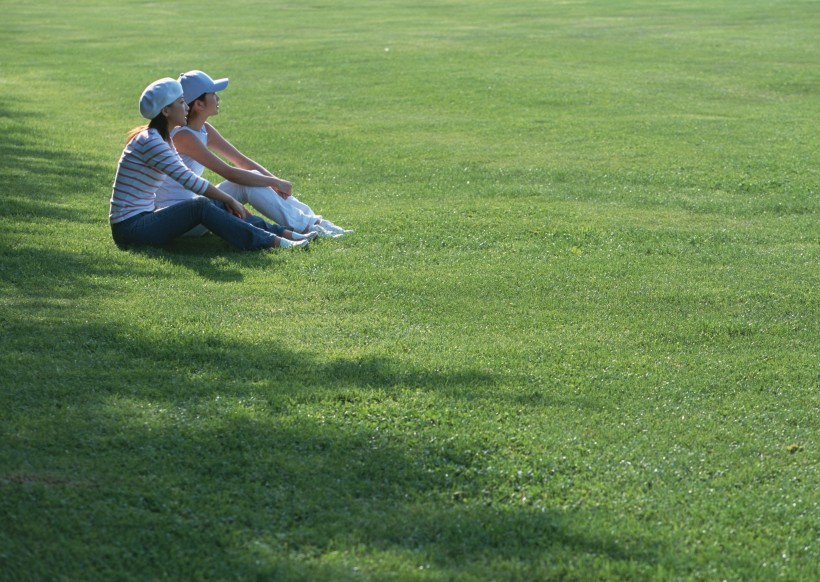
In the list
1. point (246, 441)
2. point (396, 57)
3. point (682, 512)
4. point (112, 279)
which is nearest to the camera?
point (682, 512)

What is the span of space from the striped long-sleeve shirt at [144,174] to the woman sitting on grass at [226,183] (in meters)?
0.29

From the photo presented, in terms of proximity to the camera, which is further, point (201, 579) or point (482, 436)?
point (482, 436)

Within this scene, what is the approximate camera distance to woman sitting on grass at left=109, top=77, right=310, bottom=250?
26.5 ft

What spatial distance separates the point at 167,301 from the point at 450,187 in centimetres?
453

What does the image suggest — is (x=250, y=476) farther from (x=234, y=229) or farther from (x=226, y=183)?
(x=226, y=183)

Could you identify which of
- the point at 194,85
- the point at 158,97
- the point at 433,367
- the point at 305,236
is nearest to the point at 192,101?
the point at 194,85

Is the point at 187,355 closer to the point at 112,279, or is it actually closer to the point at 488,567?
the point at 112,279

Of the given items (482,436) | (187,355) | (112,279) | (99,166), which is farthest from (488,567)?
Result: (99,166)

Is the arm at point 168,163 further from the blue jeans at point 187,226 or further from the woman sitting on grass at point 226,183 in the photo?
the woman sitting on grass at point 226,183

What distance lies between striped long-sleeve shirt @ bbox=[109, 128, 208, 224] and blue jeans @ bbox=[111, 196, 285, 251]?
0.27ft

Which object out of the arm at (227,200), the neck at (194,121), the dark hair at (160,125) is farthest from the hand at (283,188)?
the dark hair at (160,125)

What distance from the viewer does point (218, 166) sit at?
342 inches

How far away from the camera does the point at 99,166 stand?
456 inches

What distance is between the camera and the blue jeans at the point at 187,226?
8039 millimetres
